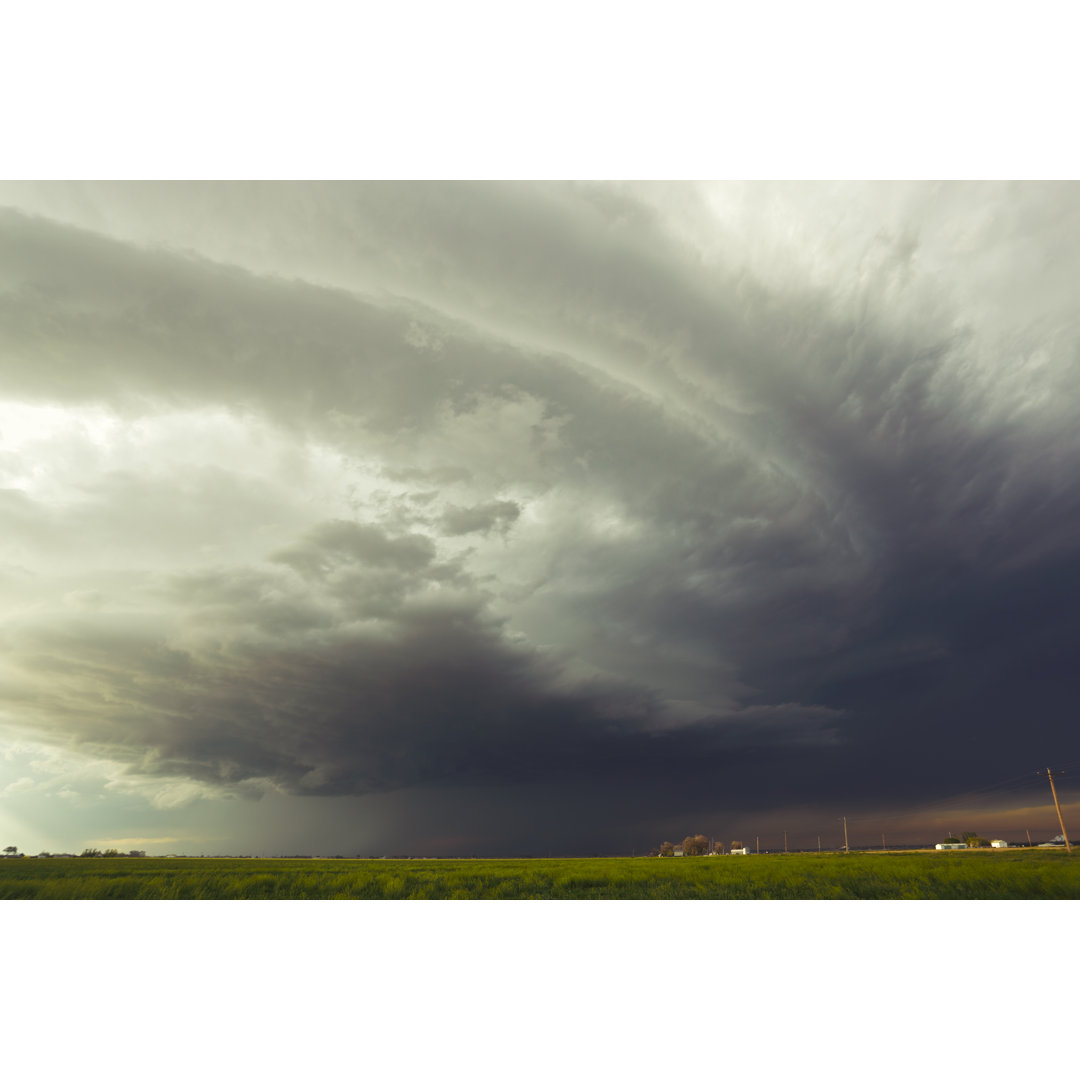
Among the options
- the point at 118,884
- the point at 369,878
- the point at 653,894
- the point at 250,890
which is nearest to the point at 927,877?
the point at 653,894

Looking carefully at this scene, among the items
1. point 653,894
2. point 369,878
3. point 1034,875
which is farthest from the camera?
point 369,878

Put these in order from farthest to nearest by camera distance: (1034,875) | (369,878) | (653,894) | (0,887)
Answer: (369,878) → (0,887) → (653,894) → (1034,875)

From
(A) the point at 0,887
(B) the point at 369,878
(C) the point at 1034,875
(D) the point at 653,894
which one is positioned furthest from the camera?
(B) the point at 369,878

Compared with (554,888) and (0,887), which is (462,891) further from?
(0,887)

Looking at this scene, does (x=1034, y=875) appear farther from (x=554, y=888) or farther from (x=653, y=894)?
(x=554, y=888)

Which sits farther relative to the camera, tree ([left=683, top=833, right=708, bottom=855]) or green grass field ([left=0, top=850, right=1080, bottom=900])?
tree ([left=683, top=833, right=708, bottom=855])

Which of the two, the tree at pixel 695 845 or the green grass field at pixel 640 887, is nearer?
the green grass field at pixel 640 887

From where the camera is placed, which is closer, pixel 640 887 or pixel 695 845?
pixel 640 887

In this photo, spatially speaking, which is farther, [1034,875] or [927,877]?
[927,877]

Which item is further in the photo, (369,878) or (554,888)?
(369,878)

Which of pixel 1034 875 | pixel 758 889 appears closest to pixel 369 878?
pixel 758 889
